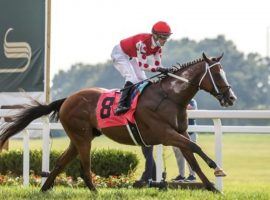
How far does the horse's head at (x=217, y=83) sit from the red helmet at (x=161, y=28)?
1.68 feet

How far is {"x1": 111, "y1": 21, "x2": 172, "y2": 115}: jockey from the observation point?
8.30m

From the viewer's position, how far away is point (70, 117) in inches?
351

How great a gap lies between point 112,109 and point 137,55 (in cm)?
66

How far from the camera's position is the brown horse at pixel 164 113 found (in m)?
7.90

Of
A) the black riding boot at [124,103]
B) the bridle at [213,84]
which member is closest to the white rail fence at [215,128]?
the bridle at [213,84]

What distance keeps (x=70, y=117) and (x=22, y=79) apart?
4821mm

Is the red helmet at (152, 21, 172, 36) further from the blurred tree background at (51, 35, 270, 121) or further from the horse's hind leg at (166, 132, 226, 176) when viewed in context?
the blurred tree background at (51, 35, 270, 121)

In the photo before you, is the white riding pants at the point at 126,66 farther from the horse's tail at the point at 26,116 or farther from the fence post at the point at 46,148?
the fence post at the point at 46,148

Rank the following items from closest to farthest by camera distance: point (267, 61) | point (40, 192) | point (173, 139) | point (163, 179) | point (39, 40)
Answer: point (173, 139) → point (40, 192) → point (163, 179) → point (39, 40) → point (267, 61)

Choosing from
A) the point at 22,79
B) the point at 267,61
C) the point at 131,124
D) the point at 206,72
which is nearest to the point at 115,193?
the point at 131,124

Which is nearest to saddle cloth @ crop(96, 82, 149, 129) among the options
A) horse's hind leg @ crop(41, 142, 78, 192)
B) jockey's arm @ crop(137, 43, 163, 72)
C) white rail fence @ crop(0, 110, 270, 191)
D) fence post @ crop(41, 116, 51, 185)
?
jockey's arm @ crop(137, 43, 163, 72)

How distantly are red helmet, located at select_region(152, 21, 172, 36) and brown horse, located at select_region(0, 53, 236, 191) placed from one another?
399mm

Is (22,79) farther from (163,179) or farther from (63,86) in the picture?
(63,86)

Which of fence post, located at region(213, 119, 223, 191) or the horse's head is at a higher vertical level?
the horse's head
